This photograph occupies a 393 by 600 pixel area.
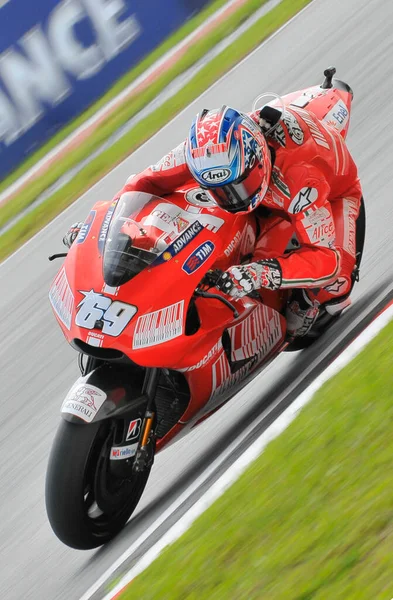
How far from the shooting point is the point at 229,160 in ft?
15.6

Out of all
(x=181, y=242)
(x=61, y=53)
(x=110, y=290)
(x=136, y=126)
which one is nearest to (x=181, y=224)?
(x=181, y=242)

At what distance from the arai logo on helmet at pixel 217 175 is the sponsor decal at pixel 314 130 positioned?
3.44 feet

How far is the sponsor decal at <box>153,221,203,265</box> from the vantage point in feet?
15.9

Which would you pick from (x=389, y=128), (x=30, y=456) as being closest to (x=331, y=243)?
(x=30, y=456)

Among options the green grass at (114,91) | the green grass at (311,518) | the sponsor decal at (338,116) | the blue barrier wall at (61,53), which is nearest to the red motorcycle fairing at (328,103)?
the sponsor decal at (338,116)

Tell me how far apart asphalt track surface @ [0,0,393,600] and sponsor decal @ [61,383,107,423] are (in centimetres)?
70

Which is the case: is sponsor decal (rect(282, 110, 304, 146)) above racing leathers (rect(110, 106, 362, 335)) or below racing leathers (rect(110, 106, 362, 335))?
above

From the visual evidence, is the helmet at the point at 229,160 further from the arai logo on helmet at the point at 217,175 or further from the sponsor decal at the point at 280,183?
the sponsor decal at the point at 280,183

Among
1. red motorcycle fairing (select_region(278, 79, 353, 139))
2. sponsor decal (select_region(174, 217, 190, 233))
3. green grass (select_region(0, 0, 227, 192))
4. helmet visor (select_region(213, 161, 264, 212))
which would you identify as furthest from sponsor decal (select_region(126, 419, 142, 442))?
green grass (select_region(0, 0, 227, 192))

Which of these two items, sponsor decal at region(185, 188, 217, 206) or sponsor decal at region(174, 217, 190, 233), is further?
sponsor decal at region(185, 188, 217, 206)

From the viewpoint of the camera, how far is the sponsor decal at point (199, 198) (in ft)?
17.2

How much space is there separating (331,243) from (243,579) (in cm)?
211

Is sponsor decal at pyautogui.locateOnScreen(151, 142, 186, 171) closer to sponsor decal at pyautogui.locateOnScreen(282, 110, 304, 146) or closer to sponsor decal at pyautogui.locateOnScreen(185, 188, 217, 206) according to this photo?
sponsor decal at pyautogui.locateOnScreen(185, 188, 217, 206)

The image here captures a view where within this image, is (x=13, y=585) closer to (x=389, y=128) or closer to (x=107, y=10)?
(x=389, y=128)
